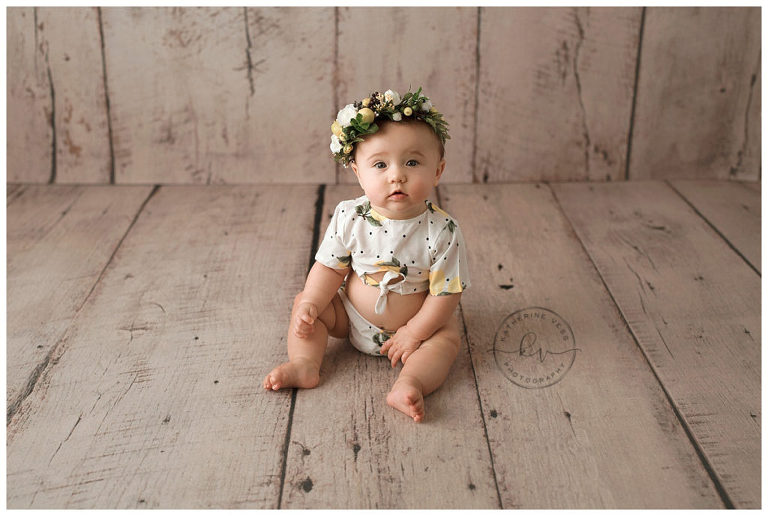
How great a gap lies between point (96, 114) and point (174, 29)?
0.29 m

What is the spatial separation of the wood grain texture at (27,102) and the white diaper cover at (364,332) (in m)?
1.12

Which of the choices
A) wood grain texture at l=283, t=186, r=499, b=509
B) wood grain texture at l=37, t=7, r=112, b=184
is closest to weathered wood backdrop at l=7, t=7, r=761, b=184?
wood grain texture at l=37, t=7, r=112, b=184

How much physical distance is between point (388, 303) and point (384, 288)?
1.1 inches

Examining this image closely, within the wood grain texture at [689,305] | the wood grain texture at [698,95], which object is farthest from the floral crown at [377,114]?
the wood grain texture at [698,95]

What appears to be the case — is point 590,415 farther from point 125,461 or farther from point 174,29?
point 174,29

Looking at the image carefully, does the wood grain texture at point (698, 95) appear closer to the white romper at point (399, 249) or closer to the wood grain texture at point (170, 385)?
the wood grain texture at point (170, 385)

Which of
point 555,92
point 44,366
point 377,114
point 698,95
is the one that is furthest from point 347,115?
point 698,95

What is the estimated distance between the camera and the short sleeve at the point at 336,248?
3.72 feet

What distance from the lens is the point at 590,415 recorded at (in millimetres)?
1063

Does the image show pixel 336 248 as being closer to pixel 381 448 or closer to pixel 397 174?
pixel 397 174

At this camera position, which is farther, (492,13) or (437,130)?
(492,13)

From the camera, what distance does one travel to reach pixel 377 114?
1044mm

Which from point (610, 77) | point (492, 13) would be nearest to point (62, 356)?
point (492, 13)

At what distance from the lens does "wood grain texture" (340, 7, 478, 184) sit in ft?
6.01
